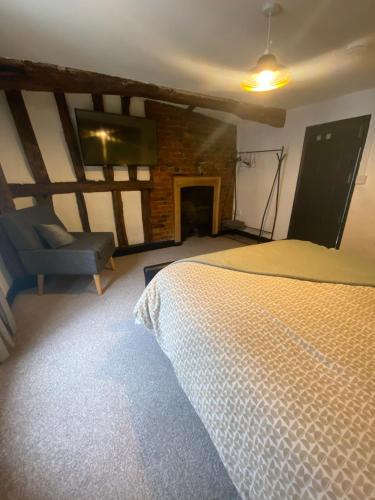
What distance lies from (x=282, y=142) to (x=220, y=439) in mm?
4004

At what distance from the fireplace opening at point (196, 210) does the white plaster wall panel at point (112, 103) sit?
1.62 m

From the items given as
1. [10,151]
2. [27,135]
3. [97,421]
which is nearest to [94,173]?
[27,135]

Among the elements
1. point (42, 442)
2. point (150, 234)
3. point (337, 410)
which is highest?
point (337, 410)

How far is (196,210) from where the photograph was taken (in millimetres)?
4285

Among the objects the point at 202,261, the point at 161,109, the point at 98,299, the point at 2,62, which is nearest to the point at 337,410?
the point at 202,261

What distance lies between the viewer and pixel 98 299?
2256mm

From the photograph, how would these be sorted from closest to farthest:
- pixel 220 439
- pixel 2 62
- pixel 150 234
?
pixel 220 439 < pixel 2 62 < pixel 150 234

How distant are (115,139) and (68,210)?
47.2 inches

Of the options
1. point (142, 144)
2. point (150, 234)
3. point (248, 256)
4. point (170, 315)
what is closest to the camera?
point (170, 315)

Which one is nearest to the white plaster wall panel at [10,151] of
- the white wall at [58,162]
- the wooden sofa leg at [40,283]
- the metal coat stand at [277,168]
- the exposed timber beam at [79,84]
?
the white wall at [58,162]

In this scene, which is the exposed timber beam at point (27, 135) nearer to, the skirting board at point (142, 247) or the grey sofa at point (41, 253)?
the grey sofa at point (41, 253)

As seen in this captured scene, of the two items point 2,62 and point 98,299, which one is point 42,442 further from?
point 2,62

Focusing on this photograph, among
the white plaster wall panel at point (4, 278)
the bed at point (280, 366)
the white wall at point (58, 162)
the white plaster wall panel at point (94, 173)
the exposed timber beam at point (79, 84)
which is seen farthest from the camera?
the white plaster wall panel at point (94, 173)

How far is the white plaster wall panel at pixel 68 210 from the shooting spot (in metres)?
2.85
